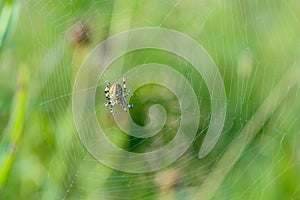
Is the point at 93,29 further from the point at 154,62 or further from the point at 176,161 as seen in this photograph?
the point at 176,161

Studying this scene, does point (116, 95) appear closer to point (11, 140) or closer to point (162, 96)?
point (162, 96)

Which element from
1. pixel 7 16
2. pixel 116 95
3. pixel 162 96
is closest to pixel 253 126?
pixel 162 96

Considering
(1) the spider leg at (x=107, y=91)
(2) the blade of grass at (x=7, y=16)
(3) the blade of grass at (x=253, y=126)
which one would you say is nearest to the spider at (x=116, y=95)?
(1) the spider leg at (x=107, y=91)

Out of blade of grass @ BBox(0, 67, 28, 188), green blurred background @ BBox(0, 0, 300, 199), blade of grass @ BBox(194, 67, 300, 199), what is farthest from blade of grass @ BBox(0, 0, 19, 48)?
blade of grass @ BBox(194, 67, 300, 199)

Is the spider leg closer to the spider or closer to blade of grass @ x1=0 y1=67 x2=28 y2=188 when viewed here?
the spider

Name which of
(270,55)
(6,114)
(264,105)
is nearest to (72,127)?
(6,114)
